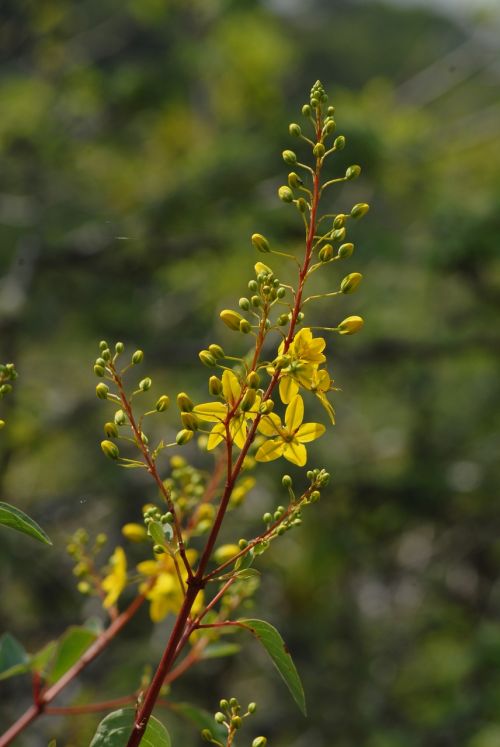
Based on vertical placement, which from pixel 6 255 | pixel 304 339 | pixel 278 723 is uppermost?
pixel 6 255

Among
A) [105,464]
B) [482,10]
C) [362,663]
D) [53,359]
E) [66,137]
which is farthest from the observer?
[53,359]

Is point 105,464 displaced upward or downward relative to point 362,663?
upward

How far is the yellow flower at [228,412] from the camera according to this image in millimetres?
709

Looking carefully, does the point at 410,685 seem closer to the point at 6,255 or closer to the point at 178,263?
the point at 178,263

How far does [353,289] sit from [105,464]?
3570 millimetres

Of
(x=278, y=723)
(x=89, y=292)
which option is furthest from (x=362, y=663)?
(x=89, y=292)

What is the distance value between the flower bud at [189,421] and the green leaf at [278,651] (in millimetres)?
168

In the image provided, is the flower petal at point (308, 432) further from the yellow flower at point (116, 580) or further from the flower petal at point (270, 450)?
the yellow flower at point (116, 580)

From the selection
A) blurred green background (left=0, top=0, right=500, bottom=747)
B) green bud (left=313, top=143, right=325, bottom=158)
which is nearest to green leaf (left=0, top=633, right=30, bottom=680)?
green bud (left=313, top=143, right=325, bottom=158)

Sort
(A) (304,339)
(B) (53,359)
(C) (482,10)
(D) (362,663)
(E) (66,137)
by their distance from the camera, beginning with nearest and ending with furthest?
(A) (304,339) < (D) (362,663) < (E) (66,137) < (C) (482,10) < (B) (53,359)

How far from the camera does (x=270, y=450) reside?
29.5 inches

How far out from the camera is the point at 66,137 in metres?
5.00

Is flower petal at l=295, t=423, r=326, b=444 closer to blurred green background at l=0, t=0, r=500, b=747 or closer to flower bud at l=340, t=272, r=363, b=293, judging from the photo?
flower bud at l=340, t=272, r=363, b=293

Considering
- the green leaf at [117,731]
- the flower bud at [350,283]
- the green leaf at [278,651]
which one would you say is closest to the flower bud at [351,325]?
the flower bud at [350,283]
